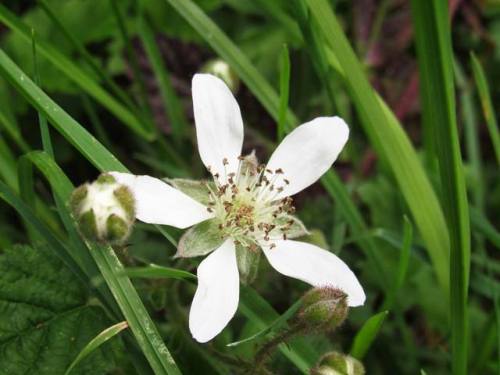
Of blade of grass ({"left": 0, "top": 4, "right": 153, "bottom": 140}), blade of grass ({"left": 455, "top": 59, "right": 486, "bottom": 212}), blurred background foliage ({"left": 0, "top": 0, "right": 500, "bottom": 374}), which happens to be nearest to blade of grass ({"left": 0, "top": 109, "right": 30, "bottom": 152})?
blurred background foliage ({"left": 0, "top": 0, "right": 500, "bottom": 374})

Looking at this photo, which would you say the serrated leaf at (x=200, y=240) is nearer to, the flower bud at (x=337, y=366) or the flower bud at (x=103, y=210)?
the flower bud at (x=103, y=210)

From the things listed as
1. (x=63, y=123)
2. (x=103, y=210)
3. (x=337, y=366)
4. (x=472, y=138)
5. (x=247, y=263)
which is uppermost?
(x=63, y=123)

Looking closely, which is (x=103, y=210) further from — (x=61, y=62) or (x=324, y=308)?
(x=61, y=62)

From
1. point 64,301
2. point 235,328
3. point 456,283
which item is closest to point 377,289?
point 235,328

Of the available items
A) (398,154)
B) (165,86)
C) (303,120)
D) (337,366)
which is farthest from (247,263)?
(303,120)

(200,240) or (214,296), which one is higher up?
(200,240)

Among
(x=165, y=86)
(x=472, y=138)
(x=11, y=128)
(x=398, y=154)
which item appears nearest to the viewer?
(x=398, y=154)

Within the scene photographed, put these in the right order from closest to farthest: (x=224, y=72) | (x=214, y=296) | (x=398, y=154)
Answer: (x=214, y=296), (x=398, y=154), (x=224, y=72)
